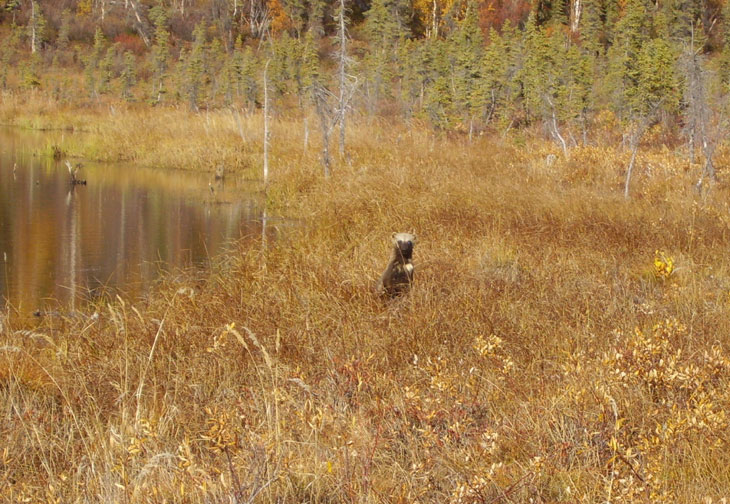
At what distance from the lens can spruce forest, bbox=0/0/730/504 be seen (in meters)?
2.70

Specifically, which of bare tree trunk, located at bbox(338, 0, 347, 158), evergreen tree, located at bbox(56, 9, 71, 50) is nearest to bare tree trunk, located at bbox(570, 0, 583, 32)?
evergreen tree, located at bbox(56, 9, 71, 50)

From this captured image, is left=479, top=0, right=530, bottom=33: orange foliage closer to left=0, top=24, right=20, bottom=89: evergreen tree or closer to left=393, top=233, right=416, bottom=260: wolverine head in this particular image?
left=0, top=24, right=20, bottom=89: evergreen tree

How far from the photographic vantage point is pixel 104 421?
386 centimetres

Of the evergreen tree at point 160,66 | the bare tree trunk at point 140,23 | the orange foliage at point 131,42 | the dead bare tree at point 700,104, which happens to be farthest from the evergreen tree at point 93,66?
the dead bare tree at point 700,104

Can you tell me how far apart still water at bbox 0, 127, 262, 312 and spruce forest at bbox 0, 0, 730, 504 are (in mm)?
80

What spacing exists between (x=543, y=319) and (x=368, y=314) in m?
1.16

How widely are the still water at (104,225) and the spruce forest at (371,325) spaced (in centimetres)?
8

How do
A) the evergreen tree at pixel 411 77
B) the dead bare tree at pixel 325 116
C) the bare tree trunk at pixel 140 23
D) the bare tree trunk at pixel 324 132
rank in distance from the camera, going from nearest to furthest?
the bare tree trunk at pixel 324 132
the dead bare tree at pixel 325 116
the evergreen tree at pixel 411 77
the bare tree trunk at pixel 140 23

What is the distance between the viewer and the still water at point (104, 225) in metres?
8.17

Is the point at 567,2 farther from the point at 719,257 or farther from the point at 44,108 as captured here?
the point at 719,257

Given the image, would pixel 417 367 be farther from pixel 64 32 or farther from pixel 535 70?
pixel 64 32

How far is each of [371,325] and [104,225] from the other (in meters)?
7.47

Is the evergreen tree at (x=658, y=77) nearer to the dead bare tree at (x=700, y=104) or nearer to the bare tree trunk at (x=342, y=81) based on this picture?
the bare tree trunk at (x=342, y=81)

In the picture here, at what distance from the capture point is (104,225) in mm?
11383
